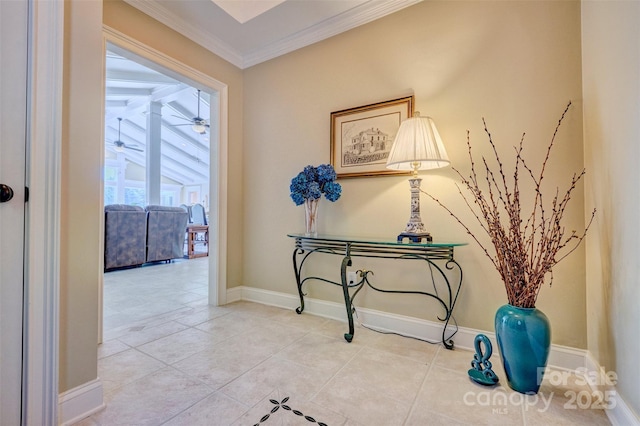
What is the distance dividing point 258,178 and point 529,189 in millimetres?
2198

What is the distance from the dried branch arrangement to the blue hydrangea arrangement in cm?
70

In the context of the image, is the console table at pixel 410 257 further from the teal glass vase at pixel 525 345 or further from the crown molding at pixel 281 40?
the crown molding at pixel 281 40

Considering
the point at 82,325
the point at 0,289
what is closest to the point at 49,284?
the point at 0,289

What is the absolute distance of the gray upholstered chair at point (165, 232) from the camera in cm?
459

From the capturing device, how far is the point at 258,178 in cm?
278

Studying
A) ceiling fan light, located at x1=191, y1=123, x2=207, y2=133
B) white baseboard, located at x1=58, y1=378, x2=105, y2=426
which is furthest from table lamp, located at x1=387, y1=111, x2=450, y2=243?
ceiling fan light, located at x1=191, y1=123, x2=207, y2=133

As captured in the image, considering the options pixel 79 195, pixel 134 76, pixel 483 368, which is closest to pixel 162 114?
pixel 134 76

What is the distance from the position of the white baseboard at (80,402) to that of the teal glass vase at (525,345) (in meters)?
1.86

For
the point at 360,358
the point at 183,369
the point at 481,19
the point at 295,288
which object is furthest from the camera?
the point at 295,288

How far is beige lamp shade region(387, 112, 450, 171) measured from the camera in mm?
1667

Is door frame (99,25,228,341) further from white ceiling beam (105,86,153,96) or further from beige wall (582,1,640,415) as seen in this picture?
white ceiling beam (105,86,153,96)

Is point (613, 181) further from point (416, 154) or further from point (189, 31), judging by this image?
point (189, 31)

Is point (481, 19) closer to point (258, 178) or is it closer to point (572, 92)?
point (572, 92)

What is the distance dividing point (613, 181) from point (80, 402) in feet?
8.04
